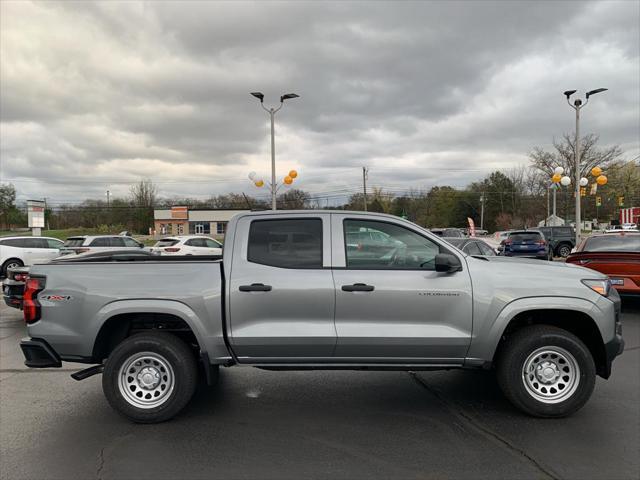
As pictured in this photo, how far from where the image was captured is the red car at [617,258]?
8625 millimetres

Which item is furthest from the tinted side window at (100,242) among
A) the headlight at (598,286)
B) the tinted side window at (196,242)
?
the headlight at (598,286)

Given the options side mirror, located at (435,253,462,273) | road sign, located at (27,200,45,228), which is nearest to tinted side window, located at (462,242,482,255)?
side mirror, located at (435,253,462,273)

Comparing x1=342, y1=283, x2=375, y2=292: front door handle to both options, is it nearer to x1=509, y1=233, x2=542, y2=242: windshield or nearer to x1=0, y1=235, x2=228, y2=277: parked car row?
x1=0, y1=235, x2=228, y2=277: parked car row

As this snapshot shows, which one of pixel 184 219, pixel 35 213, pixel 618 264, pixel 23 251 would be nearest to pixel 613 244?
pixel 618 264

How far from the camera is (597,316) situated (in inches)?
162

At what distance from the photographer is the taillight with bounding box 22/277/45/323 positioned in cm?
414

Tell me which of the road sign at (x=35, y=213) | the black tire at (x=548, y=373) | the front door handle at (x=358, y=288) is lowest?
the black tire at (x=548, y=373)

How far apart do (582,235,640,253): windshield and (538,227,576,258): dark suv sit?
688 inches

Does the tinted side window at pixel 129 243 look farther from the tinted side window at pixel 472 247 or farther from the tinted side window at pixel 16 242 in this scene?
the tinted side window at pixel 472 247

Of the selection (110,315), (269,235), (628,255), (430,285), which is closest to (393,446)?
(430,285)

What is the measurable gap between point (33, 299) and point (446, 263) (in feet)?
12.1

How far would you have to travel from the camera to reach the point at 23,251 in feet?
61.3

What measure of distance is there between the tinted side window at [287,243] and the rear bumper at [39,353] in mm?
1952

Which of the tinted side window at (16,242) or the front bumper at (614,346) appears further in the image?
the tinted side window at (16,242)
